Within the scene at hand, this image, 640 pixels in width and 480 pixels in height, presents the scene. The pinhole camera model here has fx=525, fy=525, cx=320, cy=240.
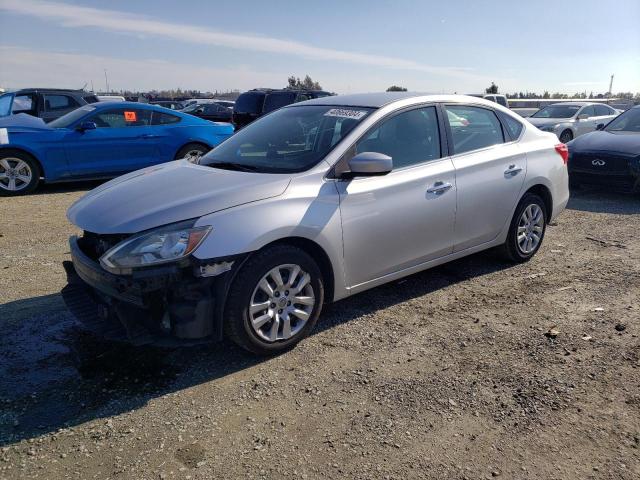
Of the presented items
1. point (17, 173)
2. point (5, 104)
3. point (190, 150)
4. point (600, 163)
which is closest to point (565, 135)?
point (600, 163)

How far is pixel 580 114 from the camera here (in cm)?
1708

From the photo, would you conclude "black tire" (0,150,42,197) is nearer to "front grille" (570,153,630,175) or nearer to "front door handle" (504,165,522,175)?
"front door handle" (504,165,522,175)

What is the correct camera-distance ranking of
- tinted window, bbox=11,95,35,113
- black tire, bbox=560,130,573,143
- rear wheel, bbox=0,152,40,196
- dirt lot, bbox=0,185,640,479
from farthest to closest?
black tire, bbox=560,130,573,143 < tinted window, bbox=11,95,35,113 < rear wheel, bbox=0,152,40,196 < dirt lot, bbox=0,185,640,479

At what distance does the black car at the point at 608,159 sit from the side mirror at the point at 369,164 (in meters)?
6.41

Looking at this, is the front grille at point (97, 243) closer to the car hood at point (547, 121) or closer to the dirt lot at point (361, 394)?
the dirt lot at point (361, 394)

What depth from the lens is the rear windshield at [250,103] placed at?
15.6m

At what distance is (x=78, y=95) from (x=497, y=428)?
1246 centimetres

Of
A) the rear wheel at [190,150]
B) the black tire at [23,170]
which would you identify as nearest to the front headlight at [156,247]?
the black tire at [23,170]

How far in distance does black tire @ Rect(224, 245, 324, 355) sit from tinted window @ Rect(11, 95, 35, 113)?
10.9m

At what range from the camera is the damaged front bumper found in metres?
3.03

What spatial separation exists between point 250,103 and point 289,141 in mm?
12218

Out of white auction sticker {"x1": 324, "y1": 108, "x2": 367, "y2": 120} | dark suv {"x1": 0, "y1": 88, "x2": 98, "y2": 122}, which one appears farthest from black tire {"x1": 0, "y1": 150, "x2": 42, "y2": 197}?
white auction sticker {"x1": 324, "y1": 108, "x2": 367, "y2": 120}

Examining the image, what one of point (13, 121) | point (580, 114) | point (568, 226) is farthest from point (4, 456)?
point (580, 114)

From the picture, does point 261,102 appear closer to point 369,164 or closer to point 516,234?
point 516,234
